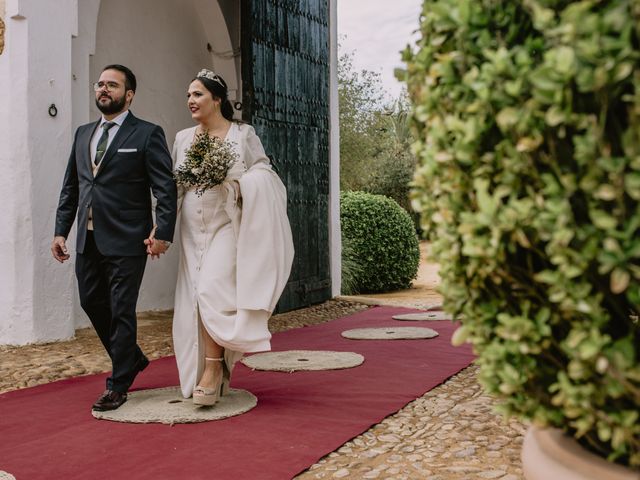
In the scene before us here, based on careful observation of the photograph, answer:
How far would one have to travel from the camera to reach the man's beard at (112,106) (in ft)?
13.9

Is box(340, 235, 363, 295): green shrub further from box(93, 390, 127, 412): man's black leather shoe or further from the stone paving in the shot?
box(93, 390, 127, 412): man's black leather shoe

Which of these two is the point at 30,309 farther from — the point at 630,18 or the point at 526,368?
the point at 630,18

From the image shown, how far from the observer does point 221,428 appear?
145 inches

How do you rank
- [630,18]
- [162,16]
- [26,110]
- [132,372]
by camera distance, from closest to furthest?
[630,18]
[132,372]
[26,110]
[162,16]

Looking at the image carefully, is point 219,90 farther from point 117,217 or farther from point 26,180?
point 26,180

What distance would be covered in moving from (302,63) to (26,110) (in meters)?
3.98

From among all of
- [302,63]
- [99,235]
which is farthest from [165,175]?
[302,63]

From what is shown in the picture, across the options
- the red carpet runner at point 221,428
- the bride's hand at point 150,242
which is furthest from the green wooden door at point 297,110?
the bride's hand at point 150,242

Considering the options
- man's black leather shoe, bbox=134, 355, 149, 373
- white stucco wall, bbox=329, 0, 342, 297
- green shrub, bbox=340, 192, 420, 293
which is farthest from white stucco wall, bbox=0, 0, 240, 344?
green shrub, bbox=340, 192, 420, 293

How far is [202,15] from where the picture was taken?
9.27 m

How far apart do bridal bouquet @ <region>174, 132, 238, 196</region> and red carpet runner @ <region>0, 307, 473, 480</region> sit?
4.20 feet

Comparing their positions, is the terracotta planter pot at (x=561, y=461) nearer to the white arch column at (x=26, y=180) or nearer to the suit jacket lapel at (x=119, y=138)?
the suit jacket lapel at (x=119, y=138)

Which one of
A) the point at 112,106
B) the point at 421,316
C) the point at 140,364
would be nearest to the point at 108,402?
the point at 140,364

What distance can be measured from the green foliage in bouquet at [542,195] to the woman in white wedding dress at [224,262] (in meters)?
2.18
